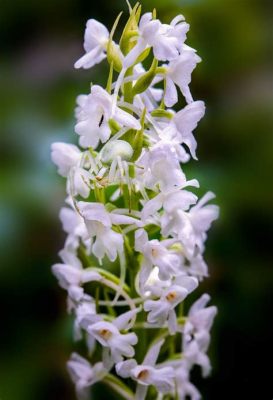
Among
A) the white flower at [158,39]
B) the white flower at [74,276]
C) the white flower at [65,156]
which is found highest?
the white flower at [158,39]

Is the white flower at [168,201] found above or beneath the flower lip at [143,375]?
above

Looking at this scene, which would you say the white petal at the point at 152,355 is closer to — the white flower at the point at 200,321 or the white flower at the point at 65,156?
the white flower at the point at 200,321

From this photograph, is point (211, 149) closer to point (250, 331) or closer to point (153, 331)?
point (250, 331)

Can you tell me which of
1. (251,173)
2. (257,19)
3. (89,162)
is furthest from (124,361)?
(257,19)

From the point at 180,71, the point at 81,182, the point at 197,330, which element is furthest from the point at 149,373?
the point at 180,71

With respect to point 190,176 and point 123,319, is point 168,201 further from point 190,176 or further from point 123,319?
point 190,176

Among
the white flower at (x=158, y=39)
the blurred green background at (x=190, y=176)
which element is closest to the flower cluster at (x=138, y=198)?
the white flower at (x=158, y=39)

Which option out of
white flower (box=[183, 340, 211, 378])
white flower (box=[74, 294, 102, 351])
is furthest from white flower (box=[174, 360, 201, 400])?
white flower (box=[74, 294, 102, 351])
